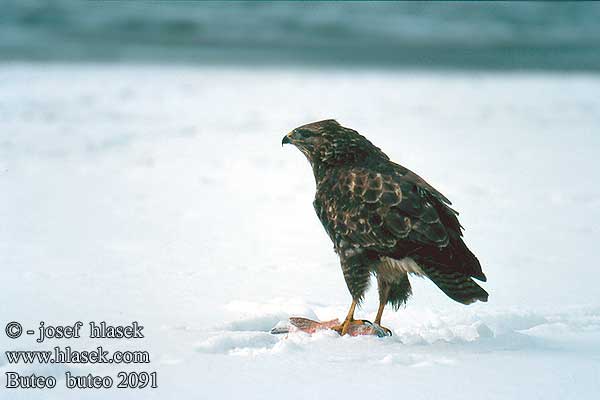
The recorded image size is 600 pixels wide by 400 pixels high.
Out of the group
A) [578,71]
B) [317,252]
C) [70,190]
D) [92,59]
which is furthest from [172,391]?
[578,71]

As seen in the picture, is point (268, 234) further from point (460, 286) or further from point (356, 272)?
point (460, 286)

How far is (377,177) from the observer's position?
429 cm

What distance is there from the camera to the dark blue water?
16531mm

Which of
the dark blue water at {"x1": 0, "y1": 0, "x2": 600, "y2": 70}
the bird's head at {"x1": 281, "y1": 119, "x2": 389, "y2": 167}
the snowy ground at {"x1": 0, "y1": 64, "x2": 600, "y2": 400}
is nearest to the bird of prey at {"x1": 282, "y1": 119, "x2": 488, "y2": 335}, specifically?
the bird's head at {"x1": 281, "y1": 119, "x2": 389, "y2": 167}

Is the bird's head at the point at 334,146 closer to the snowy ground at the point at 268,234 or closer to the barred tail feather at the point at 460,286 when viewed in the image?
the barred tail feather at the point at 460,286

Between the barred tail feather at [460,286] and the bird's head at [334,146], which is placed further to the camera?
the bird's head at [334,146]

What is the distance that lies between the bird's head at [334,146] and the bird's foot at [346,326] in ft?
2.53

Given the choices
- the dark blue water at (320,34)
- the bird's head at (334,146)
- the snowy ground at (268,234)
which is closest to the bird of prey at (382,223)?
the bird's head at (334,146)

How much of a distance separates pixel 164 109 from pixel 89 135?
1.88m

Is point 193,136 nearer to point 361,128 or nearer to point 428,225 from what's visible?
point 361,128


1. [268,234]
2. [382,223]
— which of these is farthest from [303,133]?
[268,234]

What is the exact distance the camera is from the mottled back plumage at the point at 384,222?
13.5 feet

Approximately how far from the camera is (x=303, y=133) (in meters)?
4.66

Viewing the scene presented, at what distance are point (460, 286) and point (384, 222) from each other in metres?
0.45
